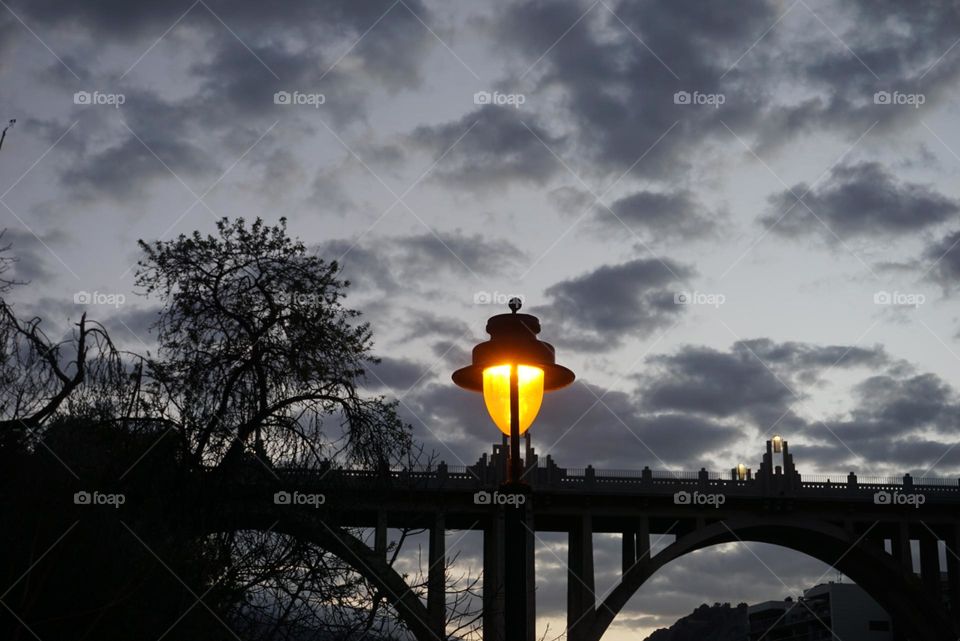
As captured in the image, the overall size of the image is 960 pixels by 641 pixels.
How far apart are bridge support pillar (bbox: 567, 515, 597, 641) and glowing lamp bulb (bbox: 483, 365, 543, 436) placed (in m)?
44.3

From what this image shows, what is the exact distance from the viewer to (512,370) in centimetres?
849

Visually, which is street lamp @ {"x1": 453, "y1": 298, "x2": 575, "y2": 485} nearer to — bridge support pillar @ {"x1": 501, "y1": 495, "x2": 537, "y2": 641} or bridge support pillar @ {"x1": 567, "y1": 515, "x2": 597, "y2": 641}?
bridge support pillar @ {"x1": 501, "y1": 495, "x2": 537, "y2": 641}

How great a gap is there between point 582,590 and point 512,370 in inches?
1780

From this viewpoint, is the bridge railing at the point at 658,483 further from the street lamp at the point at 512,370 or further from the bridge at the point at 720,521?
the street lamp at the point at 512,370

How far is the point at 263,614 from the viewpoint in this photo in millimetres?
11242

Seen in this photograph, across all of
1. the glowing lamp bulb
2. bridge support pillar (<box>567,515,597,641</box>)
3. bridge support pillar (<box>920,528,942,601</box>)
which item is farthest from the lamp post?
bridge support pillar (<box>920,528,942,601</box>)

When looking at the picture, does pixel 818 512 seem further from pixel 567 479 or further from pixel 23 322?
pixel 23 322

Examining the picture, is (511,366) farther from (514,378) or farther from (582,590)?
(582,590)

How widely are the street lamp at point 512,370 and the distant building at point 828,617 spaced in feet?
343

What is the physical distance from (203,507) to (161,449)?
0.86 meters

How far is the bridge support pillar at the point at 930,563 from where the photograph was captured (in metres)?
57.0

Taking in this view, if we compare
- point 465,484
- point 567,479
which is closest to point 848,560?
point 567,479

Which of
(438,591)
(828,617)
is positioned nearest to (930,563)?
(438,591)

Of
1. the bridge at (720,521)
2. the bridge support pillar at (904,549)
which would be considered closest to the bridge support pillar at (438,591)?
the bridge at (720,521)
